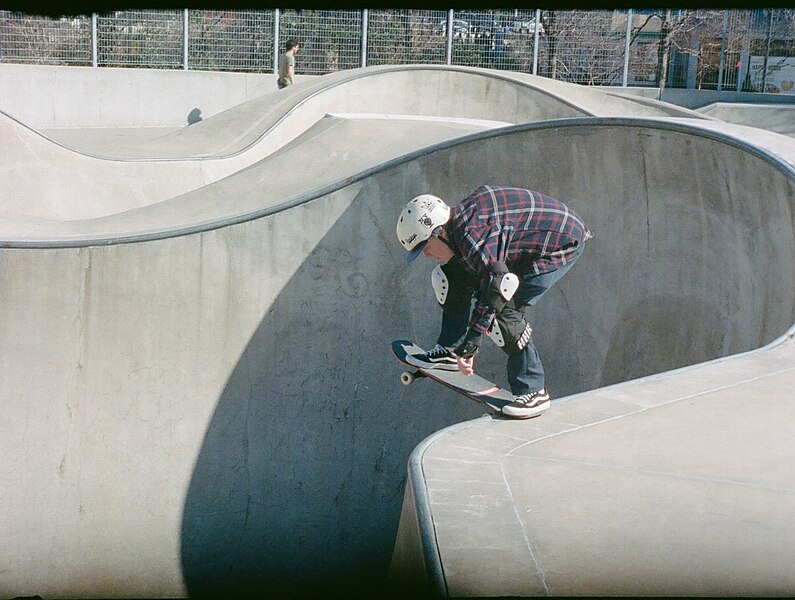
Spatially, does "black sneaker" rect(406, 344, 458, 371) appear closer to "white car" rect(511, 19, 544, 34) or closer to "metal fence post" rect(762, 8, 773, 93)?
"white car" rect(511, 19, 544, 34)

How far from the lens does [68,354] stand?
260 inches

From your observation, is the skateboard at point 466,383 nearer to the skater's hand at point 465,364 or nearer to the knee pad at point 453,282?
the skater's hand at point 465,364

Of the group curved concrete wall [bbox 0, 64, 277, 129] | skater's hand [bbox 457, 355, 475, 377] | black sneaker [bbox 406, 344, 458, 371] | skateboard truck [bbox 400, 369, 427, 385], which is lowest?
skateboard truck [bbox 400, 369, 427, 385]

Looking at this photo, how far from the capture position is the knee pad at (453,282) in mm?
4617

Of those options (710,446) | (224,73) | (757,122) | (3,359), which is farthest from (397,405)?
(757,122)

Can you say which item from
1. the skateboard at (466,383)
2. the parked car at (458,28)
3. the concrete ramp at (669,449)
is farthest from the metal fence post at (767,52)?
the skateboard at (466,383)

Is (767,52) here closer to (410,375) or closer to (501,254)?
(410,375)

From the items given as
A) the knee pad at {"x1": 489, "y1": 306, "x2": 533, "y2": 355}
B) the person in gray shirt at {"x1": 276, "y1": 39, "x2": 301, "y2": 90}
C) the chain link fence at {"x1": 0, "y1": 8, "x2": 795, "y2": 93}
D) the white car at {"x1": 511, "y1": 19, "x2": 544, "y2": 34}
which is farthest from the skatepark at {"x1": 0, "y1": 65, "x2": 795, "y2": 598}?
the white car at {"x1": 511, "y1": 19, "x2": 544, "y2": 34}

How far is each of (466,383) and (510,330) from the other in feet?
1.90

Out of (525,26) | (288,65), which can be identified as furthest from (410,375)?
(525,26)

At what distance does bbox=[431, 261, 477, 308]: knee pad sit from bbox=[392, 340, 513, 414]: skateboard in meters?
0.44

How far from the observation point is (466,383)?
466 centimetres

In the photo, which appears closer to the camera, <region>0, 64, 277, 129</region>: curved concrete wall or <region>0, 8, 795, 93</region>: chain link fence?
<region>0, 64, 277, 129</region>: curved concrete wall

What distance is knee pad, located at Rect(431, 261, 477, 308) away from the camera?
4617 millimetres
